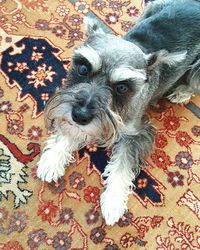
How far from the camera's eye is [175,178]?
2.04m

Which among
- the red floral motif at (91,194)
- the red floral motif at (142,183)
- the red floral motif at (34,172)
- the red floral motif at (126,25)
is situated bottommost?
the red floral motif at (91,194)

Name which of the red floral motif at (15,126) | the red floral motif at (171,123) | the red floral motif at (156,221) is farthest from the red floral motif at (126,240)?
the red floral motif at (15,126)

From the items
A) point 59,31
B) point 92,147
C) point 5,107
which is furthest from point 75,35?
point 92,147

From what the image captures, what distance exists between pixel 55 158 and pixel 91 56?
65 centimetres

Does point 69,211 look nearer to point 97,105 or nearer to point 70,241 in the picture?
point 70,241

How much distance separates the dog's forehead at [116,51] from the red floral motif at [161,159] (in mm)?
620

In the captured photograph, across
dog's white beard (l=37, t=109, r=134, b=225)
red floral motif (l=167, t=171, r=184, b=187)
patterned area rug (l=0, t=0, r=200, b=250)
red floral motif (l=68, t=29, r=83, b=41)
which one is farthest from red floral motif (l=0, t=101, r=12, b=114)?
red floral motif (l=167, t=171, r=184, b=187)

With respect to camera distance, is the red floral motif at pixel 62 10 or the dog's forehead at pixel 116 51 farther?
the red floral motif at pixel 62 10

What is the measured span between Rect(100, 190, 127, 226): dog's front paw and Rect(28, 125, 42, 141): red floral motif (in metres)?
0.47

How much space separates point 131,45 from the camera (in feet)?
5.39

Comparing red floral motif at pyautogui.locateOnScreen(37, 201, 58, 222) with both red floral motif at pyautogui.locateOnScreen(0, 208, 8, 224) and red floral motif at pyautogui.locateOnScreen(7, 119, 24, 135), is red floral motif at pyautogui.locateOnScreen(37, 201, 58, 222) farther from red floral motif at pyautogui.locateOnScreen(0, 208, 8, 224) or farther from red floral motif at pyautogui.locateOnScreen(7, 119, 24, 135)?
red floral motif at pyautogui.locateOnScreen(7, 119, 24, 135)

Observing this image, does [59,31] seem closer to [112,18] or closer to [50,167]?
[112,18]

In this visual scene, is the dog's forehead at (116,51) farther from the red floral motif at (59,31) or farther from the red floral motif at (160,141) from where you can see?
the red floral motif at (59,31)

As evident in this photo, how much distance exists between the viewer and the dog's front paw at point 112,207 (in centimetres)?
187
